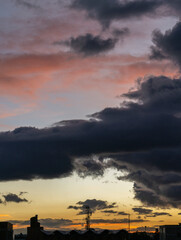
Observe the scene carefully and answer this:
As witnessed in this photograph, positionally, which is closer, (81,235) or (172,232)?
(81,235)

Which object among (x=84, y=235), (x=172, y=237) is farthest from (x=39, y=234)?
(x=172, y=237)

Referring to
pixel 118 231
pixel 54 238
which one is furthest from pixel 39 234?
pixel 118 231

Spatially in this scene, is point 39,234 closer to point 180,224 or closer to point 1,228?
point 1,228

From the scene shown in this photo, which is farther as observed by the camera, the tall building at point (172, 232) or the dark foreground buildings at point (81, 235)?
the tall building at point (172, 232)

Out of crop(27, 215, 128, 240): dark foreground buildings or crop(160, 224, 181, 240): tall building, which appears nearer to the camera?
crop(27, 215, 128, 240): dark foreground buildings

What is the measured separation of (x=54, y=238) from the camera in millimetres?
195125

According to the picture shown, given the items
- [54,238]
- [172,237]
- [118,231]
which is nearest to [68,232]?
[54,238]

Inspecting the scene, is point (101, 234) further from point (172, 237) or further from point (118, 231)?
point (172, 237)

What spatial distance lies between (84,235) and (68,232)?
757 cm

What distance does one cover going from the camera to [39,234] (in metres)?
199

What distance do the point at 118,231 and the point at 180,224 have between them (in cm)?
2611

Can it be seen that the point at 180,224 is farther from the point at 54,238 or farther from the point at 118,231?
the point at 54,238

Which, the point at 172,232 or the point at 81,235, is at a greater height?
the point at 172,232

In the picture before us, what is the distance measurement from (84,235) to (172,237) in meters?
34.4
